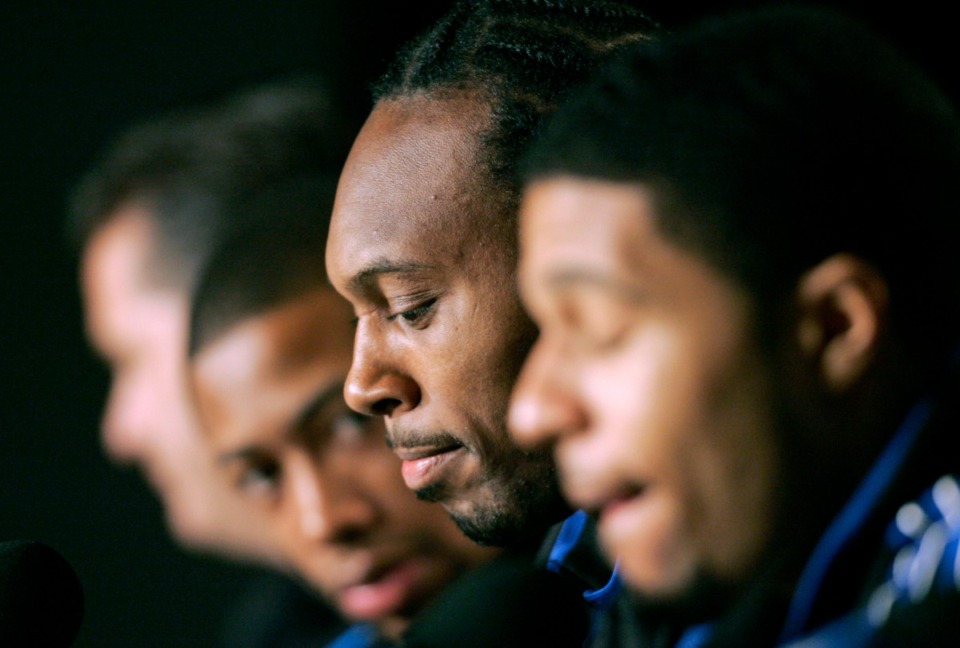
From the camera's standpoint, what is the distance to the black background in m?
2.18

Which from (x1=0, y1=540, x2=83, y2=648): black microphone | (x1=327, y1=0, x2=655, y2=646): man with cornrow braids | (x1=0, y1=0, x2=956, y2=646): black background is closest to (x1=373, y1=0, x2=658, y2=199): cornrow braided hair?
(x1=327, y1=0, x2=655, y2=646): man with cornrow braids

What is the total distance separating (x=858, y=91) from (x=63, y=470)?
1928 millimetres

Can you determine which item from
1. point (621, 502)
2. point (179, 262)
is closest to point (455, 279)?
point (621, 502)

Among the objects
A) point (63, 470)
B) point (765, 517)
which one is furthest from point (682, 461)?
point (63, 470)

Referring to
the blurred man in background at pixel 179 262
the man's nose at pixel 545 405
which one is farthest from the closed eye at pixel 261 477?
the man's nose at pixel 545 405

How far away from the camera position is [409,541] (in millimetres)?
1122

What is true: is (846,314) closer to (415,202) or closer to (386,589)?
(415,202)

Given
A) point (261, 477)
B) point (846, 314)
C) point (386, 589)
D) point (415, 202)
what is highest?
point (415, 202)

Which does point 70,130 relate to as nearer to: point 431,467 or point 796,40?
point 431,467

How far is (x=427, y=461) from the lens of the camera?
852 millimetres

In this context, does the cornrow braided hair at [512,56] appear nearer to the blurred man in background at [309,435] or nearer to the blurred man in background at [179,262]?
the blurred man in background at [309,435]

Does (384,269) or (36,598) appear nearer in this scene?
(36,598)

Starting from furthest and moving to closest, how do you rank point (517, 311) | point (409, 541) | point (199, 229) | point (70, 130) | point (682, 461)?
point (70, 130)
point (199, 229)
point (409, 541)
point (517, 311)
point (682, 461)

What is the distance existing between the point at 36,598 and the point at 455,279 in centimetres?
33
